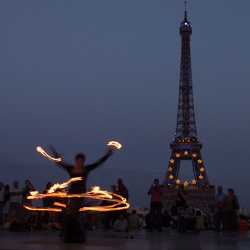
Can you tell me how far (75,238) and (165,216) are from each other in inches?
489

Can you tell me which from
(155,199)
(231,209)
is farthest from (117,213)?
(231,209)

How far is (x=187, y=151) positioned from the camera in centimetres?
Result: 9094

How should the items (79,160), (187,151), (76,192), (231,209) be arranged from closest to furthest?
1. (76,192)
2. (79,160)
3. (231,209)
4. (187,151)

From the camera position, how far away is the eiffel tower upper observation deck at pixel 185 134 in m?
87.1

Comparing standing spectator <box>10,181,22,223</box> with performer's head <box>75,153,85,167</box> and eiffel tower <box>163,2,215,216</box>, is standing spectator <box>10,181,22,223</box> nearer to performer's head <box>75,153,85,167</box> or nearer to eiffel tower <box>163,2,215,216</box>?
performer's head <box>75,153,85,167</box>

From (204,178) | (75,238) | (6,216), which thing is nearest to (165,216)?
(6,216)

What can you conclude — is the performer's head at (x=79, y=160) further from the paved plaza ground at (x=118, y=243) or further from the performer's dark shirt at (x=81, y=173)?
the paved plaza ground at (x=118, y=243)

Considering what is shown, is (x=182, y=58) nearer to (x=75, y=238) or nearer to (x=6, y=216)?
(x=6, y=216)

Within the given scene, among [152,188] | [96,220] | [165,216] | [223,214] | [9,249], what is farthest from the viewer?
[96,220]

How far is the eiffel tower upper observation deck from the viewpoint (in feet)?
286

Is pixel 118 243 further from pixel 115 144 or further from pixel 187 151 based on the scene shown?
pixel 187 151

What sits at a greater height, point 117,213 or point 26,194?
point 26,194

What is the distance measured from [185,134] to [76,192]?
271 feet

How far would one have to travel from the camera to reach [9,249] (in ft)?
33.7
